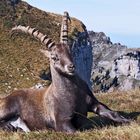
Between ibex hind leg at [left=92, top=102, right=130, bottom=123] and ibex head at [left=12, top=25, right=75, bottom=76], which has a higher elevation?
ibex head at [left=12, top=25, right=75, bottom=76]

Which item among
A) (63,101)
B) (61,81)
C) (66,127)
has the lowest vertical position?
(66,127)

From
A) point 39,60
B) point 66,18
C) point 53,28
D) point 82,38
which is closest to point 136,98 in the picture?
point 66,18

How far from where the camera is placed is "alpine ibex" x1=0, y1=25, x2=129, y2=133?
15758mm

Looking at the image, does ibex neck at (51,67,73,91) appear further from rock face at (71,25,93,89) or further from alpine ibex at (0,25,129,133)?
rock face at (71,25,93,89)

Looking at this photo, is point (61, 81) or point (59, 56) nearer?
point (59, 56)

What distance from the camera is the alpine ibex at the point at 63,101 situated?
15.8 metres

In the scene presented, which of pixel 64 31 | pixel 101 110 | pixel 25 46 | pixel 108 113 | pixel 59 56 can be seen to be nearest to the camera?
pixel 59 56

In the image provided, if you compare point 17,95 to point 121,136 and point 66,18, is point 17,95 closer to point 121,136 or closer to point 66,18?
point 66,18

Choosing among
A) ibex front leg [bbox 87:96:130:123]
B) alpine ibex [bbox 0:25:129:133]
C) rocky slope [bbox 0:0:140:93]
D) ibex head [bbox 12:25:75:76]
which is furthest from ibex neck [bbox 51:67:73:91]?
rocky slope [bbox 0:0:140:93]

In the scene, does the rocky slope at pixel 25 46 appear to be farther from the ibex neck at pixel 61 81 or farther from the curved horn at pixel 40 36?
the ibex neck at pixel 61 81

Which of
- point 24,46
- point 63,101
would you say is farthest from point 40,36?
point 24,46

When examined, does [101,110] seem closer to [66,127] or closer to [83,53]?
[66,127]

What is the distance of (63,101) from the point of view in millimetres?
15961

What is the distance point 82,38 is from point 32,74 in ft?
166
